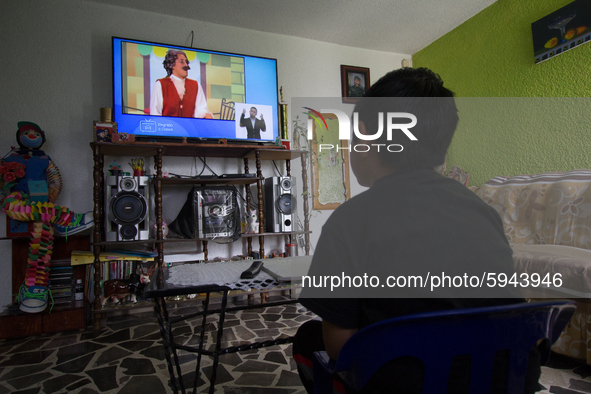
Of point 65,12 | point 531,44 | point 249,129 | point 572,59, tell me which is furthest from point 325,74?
point 65,12

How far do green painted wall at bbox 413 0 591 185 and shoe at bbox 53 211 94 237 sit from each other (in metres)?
2.86

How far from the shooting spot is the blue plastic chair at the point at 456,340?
0.49 m

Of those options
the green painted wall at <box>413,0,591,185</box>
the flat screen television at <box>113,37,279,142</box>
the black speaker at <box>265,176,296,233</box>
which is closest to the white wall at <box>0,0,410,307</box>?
the flat screen television at <box>113,37,279,142</box>

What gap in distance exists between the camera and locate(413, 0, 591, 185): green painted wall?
8.95ft

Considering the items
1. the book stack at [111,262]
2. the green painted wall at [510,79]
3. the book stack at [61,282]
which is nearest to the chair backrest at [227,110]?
the book stack at [111,262]

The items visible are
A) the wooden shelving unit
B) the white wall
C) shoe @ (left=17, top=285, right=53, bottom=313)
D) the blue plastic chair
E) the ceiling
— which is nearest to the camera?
the blue plastic chair

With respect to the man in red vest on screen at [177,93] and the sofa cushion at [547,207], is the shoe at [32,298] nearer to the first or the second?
the man in red vest on screen at [177,93]

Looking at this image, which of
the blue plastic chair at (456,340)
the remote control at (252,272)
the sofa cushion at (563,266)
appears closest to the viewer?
the blue plastic chair at (456,340)

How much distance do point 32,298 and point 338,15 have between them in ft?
11.4

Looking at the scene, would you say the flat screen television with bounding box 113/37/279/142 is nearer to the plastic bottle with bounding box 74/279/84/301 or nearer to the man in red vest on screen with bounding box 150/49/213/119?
the man in red vest on screen with bounding box 150/49/213/119

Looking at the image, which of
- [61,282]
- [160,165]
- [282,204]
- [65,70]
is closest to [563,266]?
[282,204]

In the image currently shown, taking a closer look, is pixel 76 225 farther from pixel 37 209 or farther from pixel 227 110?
pixel 227 110

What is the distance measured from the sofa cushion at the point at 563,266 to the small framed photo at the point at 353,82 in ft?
8.33

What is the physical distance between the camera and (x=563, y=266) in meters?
1.64
